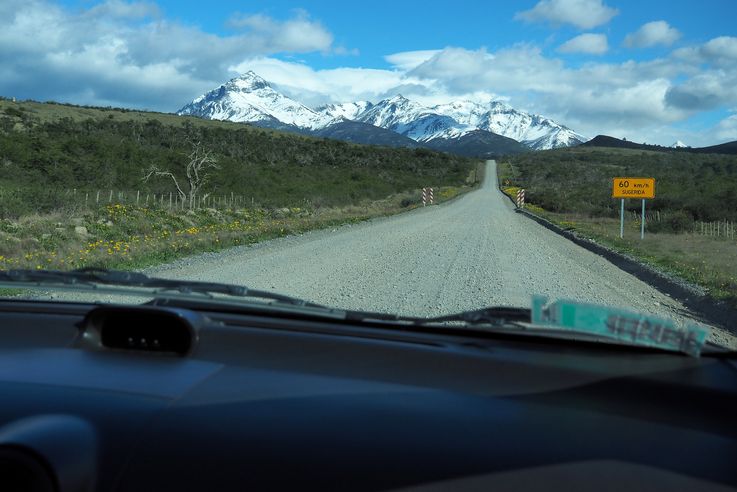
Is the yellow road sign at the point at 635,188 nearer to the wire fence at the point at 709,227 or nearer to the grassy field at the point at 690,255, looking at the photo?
the grassy field at the point at 690,255

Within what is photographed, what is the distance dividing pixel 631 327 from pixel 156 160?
45.1 metres

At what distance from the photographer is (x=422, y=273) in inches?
441

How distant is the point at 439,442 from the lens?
1.71 metres

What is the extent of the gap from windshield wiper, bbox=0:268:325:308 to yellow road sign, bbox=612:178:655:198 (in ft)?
73.1

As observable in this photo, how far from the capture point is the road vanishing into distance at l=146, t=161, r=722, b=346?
8781mm

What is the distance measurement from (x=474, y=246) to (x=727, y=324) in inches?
340

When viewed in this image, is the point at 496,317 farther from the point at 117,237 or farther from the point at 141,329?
the point at 117,237

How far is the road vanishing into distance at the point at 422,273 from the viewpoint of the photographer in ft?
28.8

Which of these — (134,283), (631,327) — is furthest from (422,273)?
(631,327)

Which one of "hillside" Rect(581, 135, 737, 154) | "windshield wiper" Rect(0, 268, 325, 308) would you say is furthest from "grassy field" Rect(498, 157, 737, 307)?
"hillside" Rect(581, 135, 737, 154)

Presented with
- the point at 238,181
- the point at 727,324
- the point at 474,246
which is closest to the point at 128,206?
the point at 474,246

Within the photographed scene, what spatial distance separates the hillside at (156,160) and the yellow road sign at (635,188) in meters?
17.7

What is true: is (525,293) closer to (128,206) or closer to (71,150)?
(128,206)

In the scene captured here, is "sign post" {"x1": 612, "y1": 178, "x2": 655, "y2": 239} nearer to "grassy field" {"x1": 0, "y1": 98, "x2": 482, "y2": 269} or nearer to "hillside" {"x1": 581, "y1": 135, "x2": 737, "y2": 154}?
"grassy field" {"x1": 0, "y1": 98, "x2": 482, "y2": 269}
